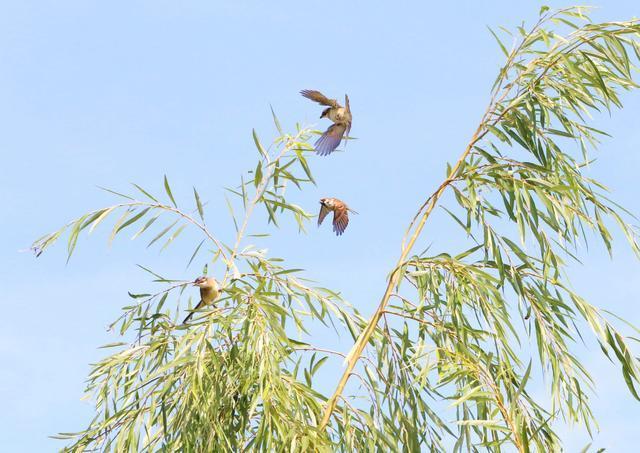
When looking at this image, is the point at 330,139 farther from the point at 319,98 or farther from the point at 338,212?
the point at 319,98

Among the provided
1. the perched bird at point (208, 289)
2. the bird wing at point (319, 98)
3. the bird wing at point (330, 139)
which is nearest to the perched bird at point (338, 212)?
the bird wing at point (330, 139)

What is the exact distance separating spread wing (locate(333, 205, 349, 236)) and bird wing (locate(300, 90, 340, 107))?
2.57ft

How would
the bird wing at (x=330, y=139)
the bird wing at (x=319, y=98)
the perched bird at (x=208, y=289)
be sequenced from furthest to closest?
the bird wing at (x=319, y=98) → the bird wing at (x=330, y=139) → the perched bird at (x=208, y=289)

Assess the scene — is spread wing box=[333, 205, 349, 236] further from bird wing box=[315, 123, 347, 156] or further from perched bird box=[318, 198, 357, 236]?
bird wing box=[315, 123, 347, 156]

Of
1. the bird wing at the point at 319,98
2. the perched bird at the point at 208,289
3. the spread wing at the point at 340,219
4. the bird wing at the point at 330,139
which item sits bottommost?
the perched bird at the point at 208,289

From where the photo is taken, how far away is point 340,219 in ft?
19.5

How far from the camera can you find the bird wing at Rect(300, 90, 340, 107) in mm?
6469

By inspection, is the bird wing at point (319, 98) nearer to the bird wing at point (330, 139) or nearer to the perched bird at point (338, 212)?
the bird wing at point (330, 139)

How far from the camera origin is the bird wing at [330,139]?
19.2 ft

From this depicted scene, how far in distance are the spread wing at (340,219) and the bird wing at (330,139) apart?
12.6 inches

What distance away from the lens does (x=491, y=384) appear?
4312 millimetres

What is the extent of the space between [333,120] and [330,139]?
331mm

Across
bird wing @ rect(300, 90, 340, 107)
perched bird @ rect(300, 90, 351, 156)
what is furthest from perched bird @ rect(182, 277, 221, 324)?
bird wing @ rect(300, 90, 340, 107)

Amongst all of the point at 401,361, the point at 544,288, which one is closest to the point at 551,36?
the point at 544,288
